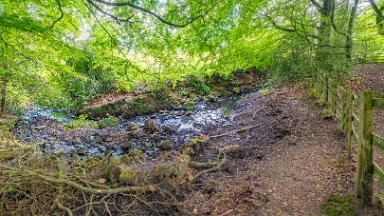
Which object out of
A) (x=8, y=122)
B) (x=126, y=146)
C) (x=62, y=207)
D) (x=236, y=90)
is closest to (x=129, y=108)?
(x=8, y=122)

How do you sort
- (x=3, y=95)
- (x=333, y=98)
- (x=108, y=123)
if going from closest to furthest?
(x=333, y=98), (x=3, y=95), (x=108, y=123)

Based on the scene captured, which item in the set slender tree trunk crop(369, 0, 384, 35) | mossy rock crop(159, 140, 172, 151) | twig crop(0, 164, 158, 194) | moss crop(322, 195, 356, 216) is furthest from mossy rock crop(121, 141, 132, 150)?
slender tree trunk crop(369, 0, 384, 35)

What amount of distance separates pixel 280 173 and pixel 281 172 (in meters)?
0.05

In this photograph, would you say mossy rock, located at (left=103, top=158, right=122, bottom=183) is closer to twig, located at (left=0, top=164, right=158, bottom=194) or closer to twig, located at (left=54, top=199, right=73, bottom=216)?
twig, located at (left=0, top=164, right=158, bottom=194)

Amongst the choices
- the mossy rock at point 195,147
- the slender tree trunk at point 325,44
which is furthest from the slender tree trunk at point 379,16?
the mossy rock at point 195,147

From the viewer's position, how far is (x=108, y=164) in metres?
6.27

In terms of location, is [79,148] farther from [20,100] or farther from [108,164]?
[20,100]

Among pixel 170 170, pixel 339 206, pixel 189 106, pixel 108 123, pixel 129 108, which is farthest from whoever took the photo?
pixel 189 106

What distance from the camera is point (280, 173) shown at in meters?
6.00

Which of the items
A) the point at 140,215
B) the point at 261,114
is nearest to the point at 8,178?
the point at 140,215

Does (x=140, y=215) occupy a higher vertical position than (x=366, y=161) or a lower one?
lower

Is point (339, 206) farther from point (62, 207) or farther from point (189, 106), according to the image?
point (189, 106)

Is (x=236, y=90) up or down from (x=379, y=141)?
up

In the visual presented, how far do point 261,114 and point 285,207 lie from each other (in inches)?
287
